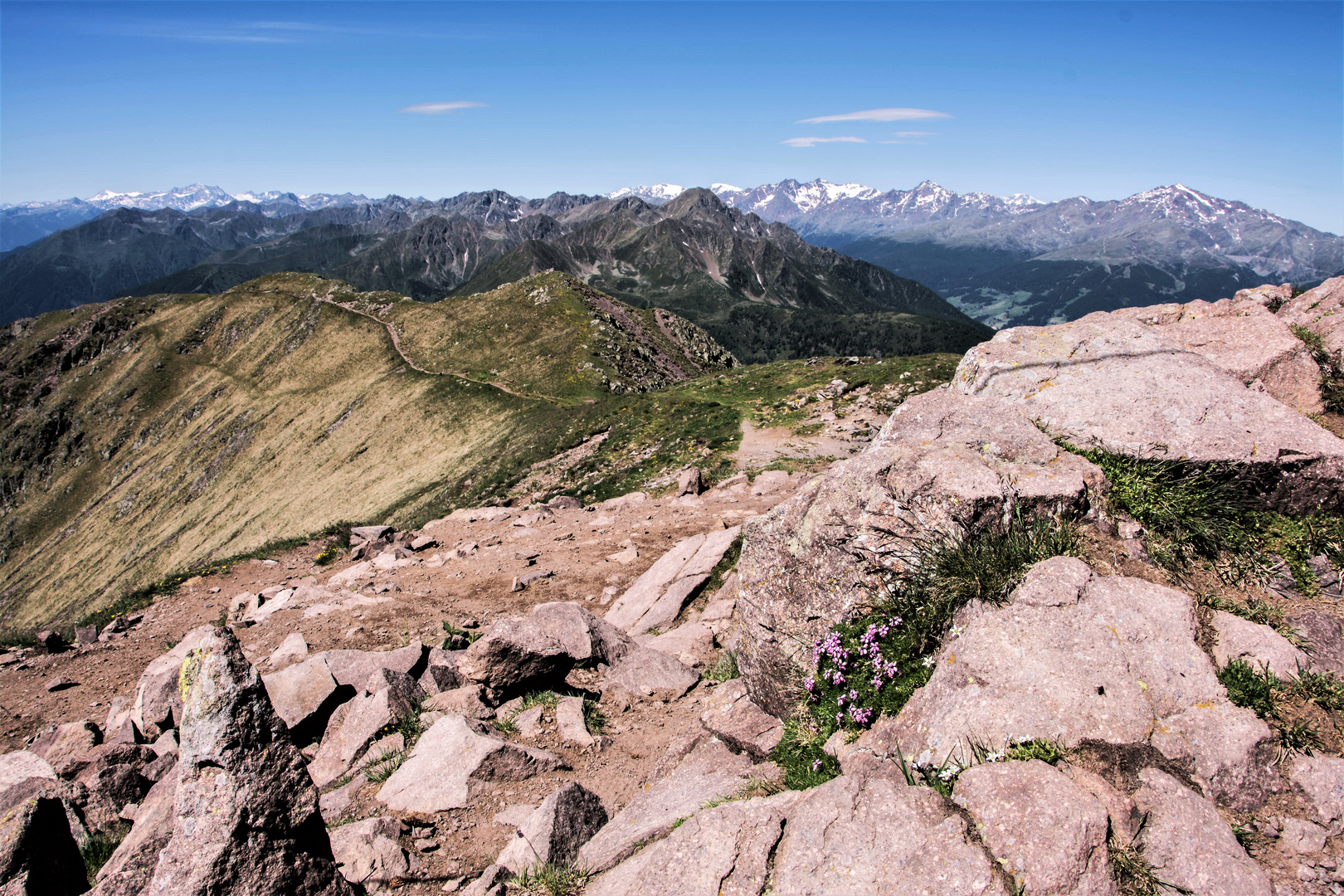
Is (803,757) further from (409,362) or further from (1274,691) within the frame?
(409,362)

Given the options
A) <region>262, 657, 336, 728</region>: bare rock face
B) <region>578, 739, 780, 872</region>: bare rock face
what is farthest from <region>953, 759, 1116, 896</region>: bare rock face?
<region>262, 657, 336, 728</region>: bare rock face

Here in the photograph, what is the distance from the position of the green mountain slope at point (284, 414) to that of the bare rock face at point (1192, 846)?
95.0 feet

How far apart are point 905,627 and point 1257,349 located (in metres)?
9.23

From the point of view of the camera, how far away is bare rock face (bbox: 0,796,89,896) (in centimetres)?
744

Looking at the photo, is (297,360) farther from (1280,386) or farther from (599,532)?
(1280,386)

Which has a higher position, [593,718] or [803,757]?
[803,757]

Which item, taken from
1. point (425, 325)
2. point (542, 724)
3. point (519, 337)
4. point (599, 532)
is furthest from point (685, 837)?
point (425, 325)

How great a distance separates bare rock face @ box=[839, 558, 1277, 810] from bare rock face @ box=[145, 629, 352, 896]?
5.85 metres

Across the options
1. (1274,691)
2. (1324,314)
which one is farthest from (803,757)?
(1324,314)

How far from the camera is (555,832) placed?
7199mm

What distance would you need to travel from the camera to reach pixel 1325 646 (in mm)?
6223

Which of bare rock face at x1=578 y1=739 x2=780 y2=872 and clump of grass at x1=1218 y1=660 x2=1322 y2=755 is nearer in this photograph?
clump of grass at x1=1218 y1=660 x2=1322 y2=755

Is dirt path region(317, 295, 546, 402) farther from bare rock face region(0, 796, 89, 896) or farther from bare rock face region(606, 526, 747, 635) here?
bare rock face region(0, 796, 89, 896)

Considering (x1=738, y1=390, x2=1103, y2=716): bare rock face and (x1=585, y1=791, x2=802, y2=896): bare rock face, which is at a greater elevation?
(x1=738, y1=390, x2=1103, y2=716): bare rock face
